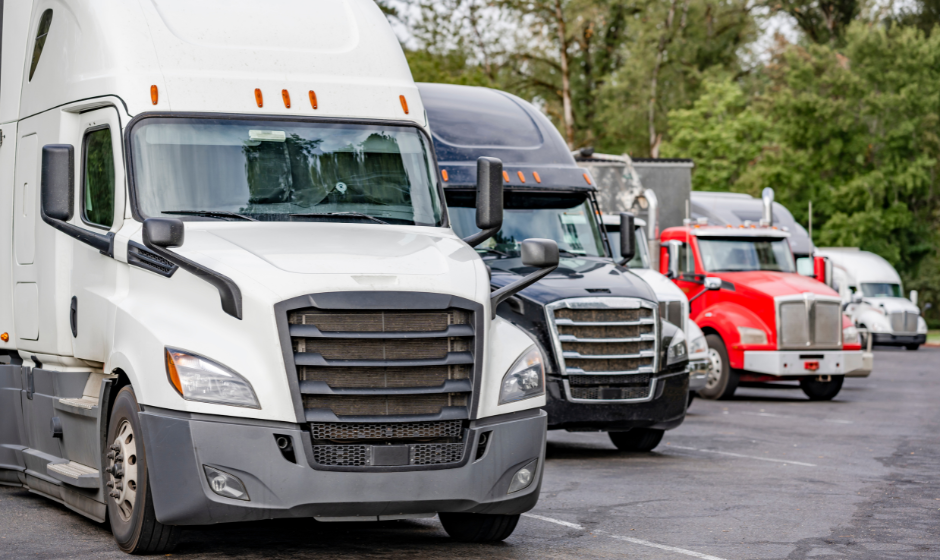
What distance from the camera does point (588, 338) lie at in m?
12.3

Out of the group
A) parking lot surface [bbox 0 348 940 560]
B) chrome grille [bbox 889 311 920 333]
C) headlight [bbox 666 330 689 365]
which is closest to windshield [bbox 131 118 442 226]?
parking lot surface [bbox 0 348 940 560]

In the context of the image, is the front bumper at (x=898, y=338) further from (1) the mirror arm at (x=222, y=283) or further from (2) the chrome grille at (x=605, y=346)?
(1) the mirror arm at (x=222, y=283)

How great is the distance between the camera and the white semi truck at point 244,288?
6.78 m

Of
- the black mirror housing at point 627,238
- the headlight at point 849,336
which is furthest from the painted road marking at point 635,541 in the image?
the headlight at point 849,336

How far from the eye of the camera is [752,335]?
2019cm

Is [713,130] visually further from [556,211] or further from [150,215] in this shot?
[150,215]

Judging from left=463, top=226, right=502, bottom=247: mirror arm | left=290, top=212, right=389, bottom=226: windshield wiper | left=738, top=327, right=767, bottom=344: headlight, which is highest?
left=290, top=212, right=389, bottom=226: windshield wiper

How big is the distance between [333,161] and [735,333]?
1322 centimetres

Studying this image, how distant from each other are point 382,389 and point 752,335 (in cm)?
1415

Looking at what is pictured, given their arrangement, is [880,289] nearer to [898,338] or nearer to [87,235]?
[898,338]

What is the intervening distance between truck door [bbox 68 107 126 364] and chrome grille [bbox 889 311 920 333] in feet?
→ 107

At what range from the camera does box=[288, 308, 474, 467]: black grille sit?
6.81 meters

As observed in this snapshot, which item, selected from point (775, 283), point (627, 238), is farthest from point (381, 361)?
point (775, 283)

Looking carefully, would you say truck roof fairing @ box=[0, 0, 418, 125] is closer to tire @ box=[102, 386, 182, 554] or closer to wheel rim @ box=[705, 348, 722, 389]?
tire @ box=[102, 386, 182, 554]
